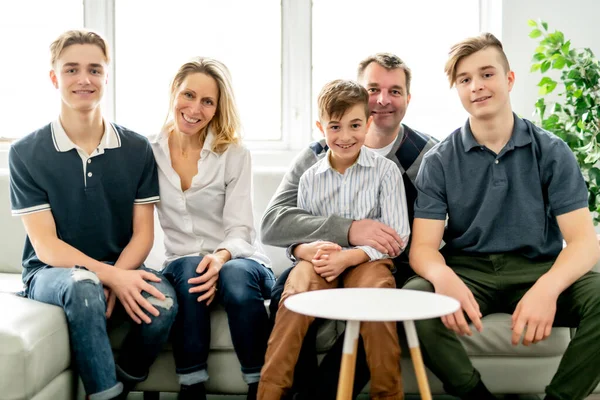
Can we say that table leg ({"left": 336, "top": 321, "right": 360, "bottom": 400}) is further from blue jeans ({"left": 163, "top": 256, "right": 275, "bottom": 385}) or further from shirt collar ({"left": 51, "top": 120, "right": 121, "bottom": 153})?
shirt collar ({"left": 51, "top": 120, "right": 121, "bottom": 153})

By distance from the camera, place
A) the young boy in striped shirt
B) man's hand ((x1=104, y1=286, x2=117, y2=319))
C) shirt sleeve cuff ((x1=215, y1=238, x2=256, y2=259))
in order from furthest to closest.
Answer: shirt sleeve cuff ((x1=215, y1=238, x2=256, y2=259))
man's hand ((x1=104, y1=286, x2=117, y2=319))
the young boy in striped shirt

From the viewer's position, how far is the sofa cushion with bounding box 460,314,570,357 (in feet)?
6.09

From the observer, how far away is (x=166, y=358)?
195 centimetres

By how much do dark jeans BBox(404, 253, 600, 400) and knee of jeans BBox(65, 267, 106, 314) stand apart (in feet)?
2.67

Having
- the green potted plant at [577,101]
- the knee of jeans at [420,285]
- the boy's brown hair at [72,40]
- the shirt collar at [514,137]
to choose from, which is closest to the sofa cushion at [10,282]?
the boy's brown hair at [72,40]

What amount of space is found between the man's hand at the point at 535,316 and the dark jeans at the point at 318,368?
30cm

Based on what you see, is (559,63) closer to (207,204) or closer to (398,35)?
(398,35)

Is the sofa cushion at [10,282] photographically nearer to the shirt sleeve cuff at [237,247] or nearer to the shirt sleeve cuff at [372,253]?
the shirt sleeve cuff at [237,247]

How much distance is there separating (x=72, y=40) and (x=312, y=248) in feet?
3.02

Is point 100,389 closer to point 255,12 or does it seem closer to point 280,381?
point 280,381

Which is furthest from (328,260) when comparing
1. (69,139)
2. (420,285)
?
(69,139)

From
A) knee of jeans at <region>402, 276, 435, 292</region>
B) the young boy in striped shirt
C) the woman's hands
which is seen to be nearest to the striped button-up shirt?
the young boy in striped shirt

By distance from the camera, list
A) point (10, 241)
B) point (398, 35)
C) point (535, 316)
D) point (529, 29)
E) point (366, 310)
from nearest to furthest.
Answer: point (366, 310)
point (535, 316)
point (10, 241)
point (529, 29)
point (398, 35)

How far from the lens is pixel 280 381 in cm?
168
